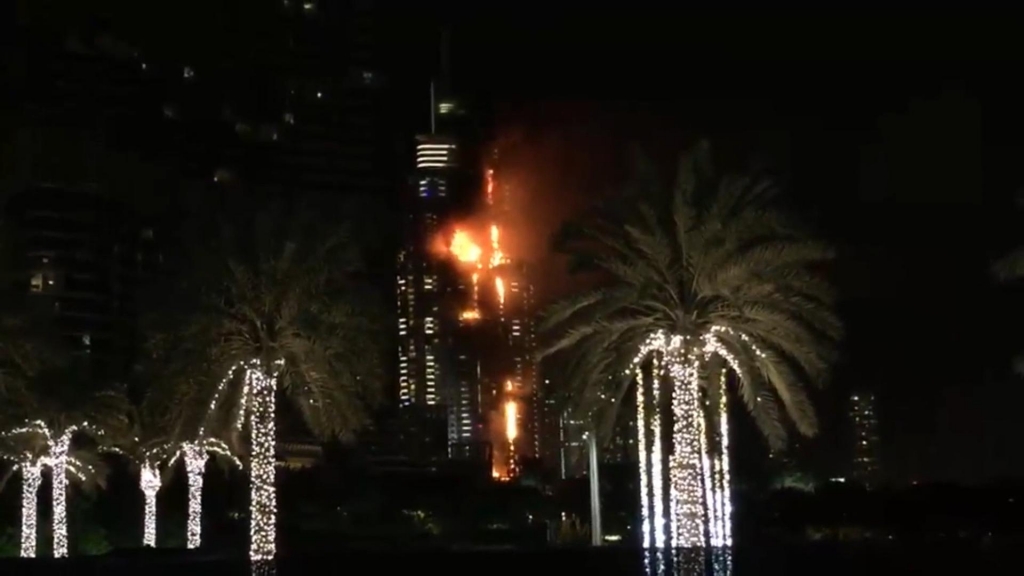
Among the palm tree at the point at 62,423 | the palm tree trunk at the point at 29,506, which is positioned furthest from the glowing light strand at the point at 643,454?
the palm tree trunk at the point at 29,506

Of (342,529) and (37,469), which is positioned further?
(342,529)

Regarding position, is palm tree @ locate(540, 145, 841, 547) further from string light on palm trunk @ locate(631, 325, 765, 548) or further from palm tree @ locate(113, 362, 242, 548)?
palm tree @ locate(113, 362, 242, 548)

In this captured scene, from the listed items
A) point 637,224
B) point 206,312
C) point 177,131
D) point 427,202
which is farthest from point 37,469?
point 427,202

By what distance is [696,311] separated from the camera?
31.5m

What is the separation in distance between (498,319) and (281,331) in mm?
111309

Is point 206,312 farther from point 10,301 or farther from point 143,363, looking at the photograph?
point 143,363

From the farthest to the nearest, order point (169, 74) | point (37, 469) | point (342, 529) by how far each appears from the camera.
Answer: point (169, 74) → point (342, 529) → point (37, 469)

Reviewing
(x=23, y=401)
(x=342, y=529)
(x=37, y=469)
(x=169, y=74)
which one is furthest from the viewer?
(x=169, y=74)

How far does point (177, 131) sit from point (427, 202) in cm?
5227

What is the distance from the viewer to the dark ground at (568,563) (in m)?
24.2

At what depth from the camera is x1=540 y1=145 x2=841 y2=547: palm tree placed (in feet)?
100

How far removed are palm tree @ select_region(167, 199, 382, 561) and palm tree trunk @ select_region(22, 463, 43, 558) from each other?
55.1 feet

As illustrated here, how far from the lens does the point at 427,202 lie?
161 meters

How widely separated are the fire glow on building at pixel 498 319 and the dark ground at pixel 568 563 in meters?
99.6
